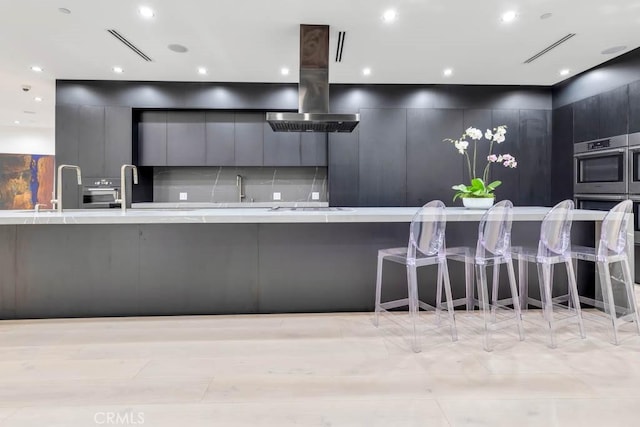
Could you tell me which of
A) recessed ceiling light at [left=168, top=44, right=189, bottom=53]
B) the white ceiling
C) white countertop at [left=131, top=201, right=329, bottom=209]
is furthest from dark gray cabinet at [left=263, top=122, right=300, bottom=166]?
recessed ceiling light at [left=168, top=44, right=189, bottom=53]

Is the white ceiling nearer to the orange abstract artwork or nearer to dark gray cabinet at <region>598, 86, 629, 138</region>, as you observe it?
dark gray cabinet at <region>598, 86, 629, 138</region>

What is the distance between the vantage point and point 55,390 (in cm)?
164

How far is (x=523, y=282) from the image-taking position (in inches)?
104

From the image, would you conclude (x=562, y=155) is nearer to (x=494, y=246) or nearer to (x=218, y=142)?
(x=494, y=246)

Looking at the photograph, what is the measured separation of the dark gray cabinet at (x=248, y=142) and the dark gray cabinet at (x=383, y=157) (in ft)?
4.81

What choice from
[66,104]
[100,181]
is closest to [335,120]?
[100,181]

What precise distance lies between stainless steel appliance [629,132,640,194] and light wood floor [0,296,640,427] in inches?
82.4

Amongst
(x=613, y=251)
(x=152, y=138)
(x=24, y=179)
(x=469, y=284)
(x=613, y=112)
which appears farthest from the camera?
(x=24, y=179)

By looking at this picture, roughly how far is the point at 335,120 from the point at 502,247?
1.75 m

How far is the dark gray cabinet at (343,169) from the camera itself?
16.0 feet

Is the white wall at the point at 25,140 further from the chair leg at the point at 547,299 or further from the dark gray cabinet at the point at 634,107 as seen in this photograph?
the dark gray cabinet at the point at 634,107

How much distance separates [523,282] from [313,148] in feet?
10.6

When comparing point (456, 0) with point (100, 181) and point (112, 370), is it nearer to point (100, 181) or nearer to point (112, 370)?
point (112, 370)

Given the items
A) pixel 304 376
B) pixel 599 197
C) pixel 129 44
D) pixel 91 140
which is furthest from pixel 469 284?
pixel 91 140
